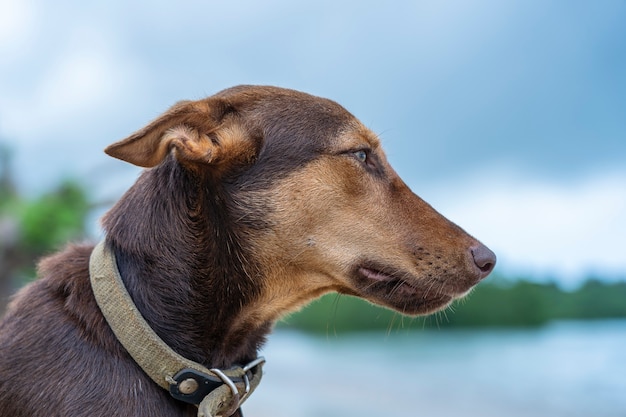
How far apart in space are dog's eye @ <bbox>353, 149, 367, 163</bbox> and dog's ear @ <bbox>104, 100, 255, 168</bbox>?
467mm

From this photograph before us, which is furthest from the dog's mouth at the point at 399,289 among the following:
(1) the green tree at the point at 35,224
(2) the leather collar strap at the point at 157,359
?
(1) the green tree at the point at 35,224

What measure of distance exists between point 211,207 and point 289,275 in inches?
17.7

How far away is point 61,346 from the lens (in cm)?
267

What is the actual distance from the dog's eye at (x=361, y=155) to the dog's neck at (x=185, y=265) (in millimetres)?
642

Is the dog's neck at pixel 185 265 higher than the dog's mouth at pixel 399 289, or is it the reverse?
the dog's mouth at pixel 399 289

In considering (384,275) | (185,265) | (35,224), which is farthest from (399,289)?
(35,224)

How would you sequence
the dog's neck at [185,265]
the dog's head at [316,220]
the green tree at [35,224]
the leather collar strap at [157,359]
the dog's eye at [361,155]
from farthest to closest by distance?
the green tree at [35,224] < the dog's eye at [361,155] < the dog's head at [316,220] < the dog's neck at [185,265] < the leather collar strap at [157,359]

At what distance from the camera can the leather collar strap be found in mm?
2592

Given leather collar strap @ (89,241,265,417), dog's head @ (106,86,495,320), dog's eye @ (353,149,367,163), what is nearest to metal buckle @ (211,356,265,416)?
leather collar strap @ (89,241,265,417)

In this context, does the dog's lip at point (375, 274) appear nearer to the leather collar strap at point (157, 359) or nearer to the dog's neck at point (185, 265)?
the dog's neck at point (185, 265)

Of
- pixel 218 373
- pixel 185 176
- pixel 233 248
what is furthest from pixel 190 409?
pixel 185 176

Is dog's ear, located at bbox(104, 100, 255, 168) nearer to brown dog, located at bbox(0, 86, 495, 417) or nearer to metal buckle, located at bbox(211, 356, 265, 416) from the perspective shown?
brown dog, located at bbox(0, 86, 495, 417)

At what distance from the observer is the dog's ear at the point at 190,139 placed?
8.64 feet

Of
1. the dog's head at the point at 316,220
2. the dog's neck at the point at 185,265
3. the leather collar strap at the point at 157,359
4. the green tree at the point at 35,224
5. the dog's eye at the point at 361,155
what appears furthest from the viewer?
the green tree at the point at 35,224
